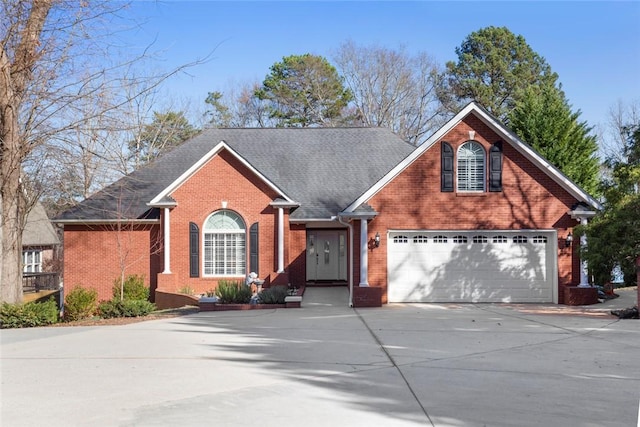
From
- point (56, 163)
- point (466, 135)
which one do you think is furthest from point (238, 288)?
point (466, 135)

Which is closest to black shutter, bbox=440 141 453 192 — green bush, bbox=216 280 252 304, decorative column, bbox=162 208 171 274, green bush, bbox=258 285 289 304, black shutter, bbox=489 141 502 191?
black shutter, bbox=489 141 502 191

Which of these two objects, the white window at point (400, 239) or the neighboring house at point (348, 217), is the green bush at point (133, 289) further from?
the white window at point (400, 239)

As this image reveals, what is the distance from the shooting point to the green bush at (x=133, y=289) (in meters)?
23.3

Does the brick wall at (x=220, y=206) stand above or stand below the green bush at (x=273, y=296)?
Result: above

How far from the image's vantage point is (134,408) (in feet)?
23.4

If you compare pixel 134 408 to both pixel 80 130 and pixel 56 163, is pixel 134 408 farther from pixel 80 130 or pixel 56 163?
pixel 56 163

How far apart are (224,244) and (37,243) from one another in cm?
1916

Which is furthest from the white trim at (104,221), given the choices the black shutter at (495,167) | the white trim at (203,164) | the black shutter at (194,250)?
the black shutter at (495,167)

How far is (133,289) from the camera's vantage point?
A: 2339 cm

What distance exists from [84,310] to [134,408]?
13.2 meters

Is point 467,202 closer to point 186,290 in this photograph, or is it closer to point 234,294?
point 234,294

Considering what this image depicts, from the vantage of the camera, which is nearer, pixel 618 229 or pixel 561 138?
pixel 618 229

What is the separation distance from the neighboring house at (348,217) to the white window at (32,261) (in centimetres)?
1630

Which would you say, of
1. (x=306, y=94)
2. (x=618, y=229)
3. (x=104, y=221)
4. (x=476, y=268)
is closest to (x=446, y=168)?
(x=476, y=268)
